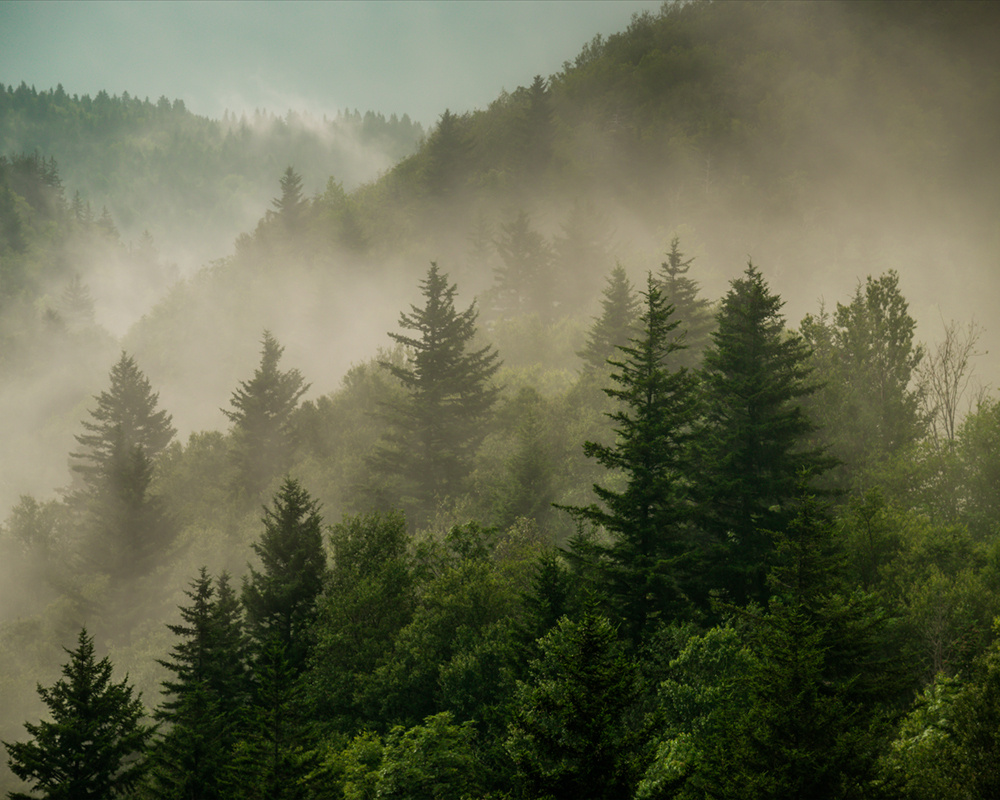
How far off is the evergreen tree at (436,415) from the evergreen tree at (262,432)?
14.9 meters

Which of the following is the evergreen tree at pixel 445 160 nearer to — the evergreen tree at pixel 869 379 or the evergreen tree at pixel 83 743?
the evergreen tree at pixel 869 379

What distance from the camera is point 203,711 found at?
24.1m

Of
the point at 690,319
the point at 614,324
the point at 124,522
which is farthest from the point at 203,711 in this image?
the point at 614,324

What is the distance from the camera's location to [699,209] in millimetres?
91562

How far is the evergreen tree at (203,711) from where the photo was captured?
22.9m

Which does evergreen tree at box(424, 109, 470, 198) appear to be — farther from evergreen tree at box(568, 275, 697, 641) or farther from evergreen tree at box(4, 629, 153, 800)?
evergreen tree at box(4, 629, 153, 800)

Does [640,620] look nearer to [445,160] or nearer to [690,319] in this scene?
[690,319]

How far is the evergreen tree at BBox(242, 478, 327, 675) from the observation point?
3034cm

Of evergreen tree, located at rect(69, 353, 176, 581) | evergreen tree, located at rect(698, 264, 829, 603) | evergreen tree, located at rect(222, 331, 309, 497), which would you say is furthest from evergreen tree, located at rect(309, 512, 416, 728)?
evergreen tree, located at rect(69, 353, 176, 581)

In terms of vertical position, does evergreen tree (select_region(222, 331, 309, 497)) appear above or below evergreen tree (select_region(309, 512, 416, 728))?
above

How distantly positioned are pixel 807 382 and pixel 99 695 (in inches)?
1347

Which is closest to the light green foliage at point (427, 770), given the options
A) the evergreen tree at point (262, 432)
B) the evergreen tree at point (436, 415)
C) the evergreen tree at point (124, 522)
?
the evergreen tree at point (436, 415)

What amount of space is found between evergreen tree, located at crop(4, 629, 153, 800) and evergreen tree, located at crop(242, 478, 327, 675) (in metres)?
6.24

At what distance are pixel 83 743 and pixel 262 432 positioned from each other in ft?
121
